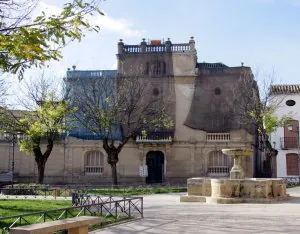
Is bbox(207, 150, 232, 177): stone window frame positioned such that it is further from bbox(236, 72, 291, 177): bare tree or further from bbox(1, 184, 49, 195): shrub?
bbox(1, 184, 49, 195): shrub

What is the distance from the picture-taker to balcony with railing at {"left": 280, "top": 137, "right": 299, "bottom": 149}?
132 ft

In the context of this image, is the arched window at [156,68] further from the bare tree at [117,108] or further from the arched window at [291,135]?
the arched window at [291,135]

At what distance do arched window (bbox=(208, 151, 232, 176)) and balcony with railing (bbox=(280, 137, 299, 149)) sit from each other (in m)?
6.45

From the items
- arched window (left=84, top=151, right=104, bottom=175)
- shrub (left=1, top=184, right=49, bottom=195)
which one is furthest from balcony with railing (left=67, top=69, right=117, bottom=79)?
shrub (left=1, top=184, right=49, bottom=195)

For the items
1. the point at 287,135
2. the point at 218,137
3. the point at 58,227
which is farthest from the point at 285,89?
the point at 58,227

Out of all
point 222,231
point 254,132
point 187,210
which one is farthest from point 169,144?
point 222,231

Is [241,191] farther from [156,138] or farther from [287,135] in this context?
[287,135]

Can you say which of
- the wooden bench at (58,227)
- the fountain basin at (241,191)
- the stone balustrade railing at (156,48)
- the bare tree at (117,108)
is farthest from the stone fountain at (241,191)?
the stone balustrade railing at (156,48)

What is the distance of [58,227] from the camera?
26.4 feet

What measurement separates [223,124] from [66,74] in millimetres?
13949

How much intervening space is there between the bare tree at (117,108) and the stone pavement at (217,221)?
1614 centimetres

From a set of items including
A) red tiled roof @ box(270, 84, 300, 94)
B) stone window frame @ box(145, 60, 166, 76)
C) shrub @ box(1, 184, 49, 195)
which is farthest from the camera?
red tiled roof @ box(270, 84, 300, 94)

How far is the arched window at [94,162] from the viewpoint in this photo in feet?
124

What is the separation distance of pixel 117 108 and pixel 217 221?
21.5 m
